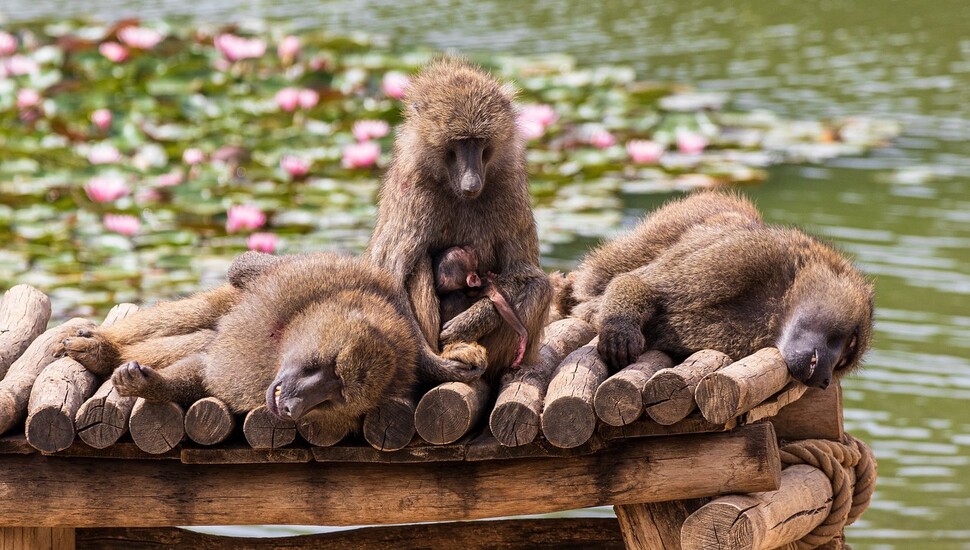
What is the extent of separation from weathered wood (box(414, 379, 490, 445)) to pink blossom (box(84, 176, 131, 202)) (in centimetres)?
552

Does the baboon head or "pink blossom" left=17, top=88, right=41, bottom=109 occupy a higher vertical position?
the baboon head

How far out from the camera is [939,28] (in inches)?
573

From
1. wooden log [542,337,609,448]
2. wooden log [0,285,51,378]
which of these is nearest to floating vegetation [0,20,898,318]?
wooden log [0,285,51,378]

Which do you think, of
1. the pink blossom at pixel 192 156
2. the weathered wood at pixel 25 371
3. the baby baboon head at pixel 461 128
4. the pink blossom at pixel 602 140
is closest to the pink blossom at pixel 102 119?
the pink blossom at pixel 192 156

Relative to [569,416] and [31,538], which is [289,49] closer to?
[31,538]

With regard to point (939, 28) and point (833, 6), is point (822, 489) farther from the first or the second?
point (833, 6)

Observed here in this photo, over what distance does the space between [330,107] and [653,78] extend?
12.4 feet

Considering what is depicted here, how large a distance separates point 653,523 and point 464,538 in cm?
101

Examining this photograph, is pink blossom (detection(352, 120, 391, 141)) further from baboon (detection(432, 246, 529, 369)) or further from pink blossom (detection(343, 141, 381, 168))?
baboon (detection(432, 246, 529, 369))

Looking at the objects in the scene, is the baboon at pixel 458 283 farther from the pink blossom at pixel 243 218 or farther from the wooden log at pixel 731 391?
the pink blossom at pixel 243 218

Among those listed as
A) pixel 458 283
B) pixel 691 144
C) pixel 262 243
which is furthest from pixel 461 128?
pixel 691 144

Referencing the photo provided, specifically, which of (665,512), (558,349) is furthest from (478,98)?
(665,512)

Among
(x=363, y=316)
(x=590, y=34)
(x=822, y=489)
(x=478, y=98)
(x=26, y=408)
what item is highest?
(x=478, y=98)

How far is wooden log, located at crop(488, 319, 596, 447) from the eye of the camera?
3.94 m
